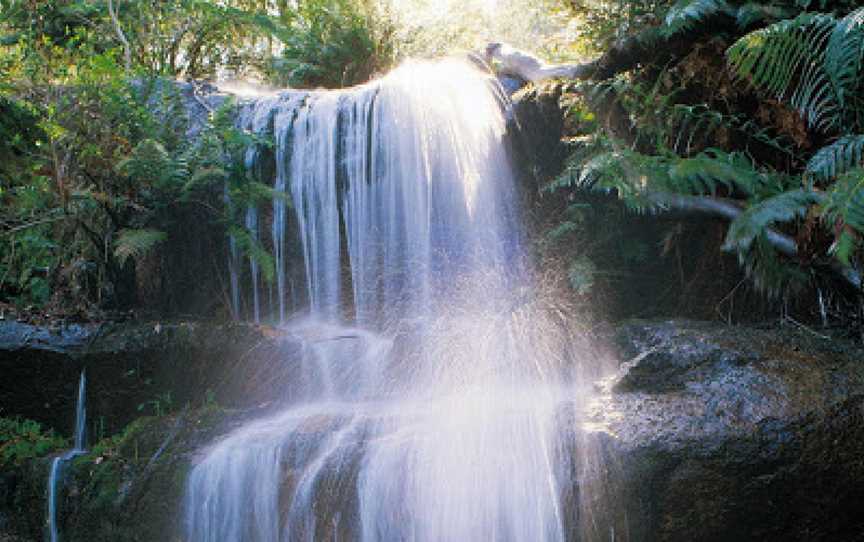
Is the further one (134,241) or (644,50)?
(134,241)

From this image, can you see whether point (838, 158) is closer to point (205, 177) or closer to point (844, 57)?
point (844, 57)

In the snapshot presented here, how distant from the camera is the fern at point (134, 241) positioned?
18.1ft

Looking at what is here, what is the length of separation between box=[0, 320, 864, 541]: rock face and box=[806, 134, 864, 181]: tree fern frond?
96 cm

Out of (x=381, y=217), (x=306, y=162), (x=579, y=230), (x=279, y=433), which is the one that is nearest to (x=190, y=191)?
(x=306, y=162)

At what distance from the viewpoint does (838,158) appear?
13.4ft

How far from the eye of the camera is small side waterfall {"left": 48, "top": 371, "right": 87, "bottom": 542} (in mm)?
4473

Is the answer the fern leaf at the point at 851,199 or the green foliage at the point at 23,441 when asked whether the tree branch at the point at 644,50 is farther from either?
the green foliage at the point at 23,441

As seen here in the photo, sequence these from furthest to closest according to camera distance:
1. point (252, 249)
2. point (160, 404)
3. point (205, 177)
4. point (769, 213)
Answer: point (205, 177)
point (252, 249)
point (160, 404)
point (769, 213)

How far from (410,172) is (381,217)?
1.67 ft

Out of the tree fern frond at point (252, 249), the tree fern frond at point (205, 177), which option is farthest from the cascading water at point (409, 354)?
the tree fern frond at point (205, 177)

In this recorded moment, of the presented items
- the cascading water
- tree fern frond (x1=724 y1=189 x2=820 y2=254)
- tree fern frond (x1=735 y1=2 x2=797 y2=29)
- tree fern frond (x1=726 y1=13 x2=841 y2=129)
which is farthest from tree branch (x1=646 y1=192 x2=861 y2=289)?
tree fern frond (x1=735 y1=2 x2=797 y2=29)

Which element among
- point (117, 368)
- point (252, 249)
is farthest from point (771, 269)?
point (117, 368)

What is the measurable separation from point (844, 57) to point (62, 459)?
18.8 ft

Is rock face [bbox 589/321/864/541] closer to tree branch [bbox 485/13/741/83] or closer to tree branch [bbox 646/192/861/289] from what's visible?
tree branch [bbox 646/192/861/289]
